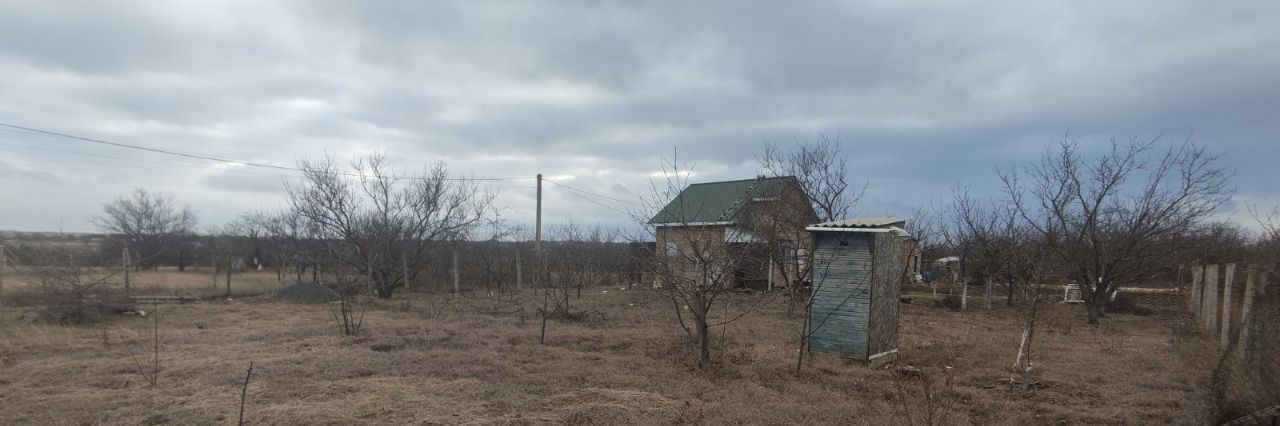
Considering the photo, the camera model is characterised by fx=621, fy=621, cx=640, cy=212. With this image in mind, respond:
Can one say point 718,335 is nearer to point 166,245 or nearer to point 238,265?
point 238,265

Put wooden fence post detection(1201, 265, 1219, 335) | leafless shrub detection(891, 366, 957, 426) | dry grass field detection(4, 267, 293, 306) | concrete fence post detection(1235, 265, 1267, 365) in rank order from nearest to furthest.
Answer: concrete fence post detection(1235, 265, 1267, 365)
leafless shrub detection(891, 366, 957, 426)
wooden fence post detection(1201, 265, 1219, 335)
dry grass field detection(4, 267, 293, 306)

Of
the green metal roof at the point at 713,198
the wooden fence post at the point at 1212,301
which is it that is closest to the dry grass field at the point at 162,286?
the green metal roof at the point at 713,198

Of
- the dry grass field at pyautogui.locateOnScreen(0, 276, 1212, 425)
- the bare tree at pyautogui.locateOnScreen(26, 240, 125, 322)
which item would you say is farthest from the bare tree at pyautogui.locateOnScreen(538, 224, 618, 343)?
the bare tree at pyautogui.locateOnScreen(26, 240, 125, 322)

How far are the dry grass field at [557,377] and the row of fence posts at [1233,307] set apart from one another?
557 mm

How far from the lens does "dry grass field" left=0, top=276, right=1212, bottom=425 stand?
5.23 m

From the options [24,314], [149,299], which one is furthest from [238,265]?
[24,314]

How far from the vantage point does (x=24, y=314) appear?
11117mm

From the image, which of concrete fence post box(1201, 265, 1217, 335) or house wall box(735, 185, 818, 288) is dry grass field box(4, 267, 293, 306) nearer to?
house wall box(735, 185, 818, 288)

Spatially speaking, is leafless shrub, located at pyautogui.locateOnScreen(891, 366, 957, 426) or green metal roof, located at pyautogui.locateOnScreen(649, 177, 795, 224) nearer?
leafless shrub, located at pyautogui.locateOnScreen(891, 366, 957, 426)

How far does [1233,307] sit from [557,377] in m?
7.81

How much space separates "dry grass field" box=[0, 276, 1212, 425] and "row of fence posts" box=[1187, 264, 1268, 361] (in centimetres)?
56

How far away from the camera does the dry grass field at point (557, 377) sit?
523cm

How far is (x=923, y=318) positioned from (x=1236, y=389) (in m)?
9.85

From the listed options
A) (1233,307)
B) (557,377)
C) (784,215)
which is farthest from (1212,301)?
(557,377)
